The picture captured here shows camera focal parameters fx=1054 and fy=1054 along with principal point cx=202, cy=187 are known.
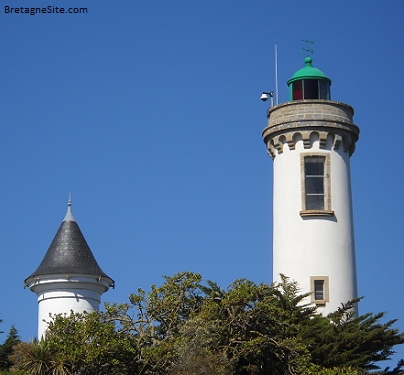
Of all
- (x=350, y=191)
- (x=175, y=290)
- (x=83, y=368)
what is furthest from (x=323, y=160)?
(x=83, y=368)

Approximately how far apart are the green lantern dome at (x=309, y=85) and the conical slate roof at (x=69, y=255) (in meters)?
9.25

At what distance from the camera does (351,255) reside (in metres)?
36.4

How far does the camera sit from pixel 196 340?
84.5 feet

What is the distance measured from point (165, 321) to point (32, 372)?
3.85 meters

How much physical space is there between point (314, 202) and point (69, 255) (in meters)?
8.77

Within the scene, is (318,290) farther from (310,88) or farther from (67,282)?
(67,282)

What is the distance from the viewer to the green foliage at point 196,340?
84.1ft

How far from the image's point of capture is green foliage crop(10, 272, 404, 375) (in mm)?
25641

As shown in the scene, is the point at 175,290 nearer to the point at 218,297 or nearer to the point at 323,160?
the point at 218,297

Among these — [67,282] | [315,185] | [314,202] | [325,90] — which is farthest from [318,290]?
[67,282]

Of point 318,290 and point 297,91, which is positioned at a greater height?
point 297,91

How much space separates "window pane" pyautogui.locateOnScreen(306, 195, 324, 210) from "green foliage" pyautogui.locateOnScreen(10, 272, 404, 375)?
6.60m

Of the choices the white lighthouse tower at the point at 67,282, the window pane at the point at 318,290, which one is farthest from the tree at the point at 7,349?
the window pane at the point at 318,290

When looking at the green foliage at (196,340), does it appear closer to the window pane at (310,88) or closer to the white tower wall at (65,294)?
the white tower wall at (65,294)
